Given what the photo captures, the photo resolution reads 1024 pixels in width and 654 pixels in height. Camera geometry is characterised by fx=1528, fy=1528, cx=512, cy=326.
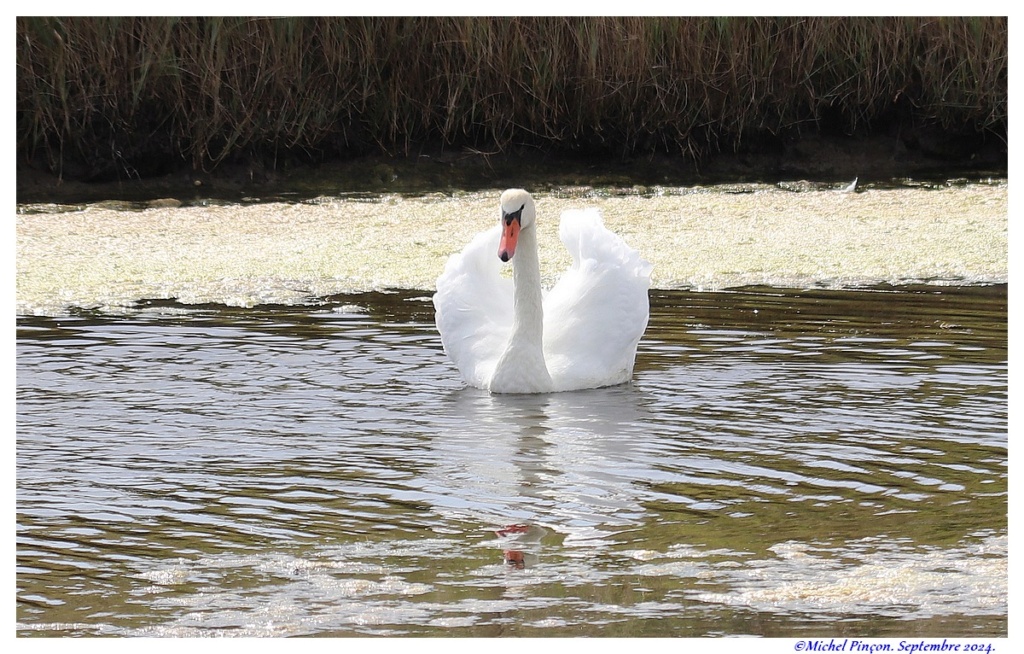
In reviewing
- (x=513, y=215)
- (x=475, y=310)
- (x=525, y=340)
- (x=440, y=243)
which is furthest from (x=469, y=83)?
(x=525, y=340)

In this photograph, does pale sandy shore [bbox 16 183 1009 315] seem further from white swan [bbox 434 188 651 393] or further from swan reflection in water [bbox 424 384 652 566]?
swan reflection in water [bbox 424 384 652 566]

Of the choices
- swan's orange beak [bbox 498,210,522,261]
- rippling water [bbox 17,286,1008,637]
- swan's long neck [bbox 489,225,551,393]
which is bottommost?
rippling water [bbox 17,286,1008,637]

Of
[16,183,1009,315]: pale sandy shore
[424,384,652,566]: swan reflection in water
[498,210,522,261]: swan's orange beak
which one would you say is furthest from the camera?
[16,183,1009,315]: pale sandy shore

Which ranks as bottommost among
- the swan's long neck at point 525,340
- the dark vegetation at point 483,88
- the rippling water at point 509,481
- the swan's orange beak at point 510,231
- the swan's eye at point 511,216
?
the rippling water at point 509,481

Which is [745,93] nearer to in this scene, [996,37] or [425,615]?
[996,37]

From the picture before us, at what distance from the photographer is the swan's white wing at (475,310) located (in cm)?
715

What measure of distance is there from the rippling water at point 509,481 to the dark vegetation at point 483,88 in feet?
18.2

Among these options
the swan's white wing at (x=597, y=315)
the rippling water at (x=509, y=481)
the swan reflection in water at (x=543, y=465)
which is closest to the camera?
the rippling water at (x=509, y=481)

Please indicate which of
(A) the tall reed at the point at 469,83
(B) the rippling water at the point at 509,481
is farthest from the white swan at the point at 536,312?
(A) the tall reed at the point at 469,83

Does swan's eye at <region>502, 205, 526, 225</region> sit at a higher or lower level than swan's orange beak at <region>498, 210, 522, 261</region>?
higher

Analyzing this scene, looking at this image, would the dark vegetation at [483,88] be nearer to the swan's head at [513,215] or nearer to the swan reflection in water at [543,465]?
the swan's head at [513,215]

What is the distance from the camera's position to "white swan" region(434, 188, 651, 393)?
22.6 feet

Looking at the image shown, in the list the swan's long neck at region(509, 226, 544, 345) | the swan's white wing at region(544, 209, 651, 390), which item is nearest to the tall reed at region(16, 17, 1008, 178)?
the swan's white wing at region(544, 209, 651, 390)

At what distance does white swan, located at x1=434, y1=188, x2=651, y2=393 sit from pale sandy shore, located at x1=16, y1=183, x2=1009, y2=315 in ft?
5.98
